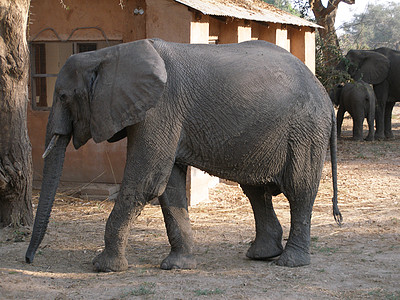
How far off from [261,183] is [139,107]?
54.5 inches

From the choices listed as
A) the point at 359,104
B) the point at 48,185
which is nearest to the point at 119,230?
the point at 48,185

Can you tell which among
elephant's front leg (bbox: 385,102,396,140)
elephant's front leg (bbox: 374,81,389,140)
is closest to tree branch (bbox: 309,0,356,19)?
elephant's front leg (bbox: 374,81,389,140)

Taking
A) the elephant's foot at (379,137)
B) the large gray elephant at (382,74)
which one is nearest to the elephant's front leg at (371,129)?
the elephant's foot at (379,137)

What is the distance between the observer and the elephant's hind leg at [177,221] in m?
5.73

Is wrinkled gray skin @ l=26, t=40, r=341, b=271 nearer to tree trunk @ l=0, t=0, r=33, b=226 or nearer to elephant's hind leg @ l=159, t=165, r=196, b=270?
elephant's hind leg @ l=159, t=165, r=196, b=270

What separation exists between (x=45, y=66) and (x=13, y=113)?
3220 mm

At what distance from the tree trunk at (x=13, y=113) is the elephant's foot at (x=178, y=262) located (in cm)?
200

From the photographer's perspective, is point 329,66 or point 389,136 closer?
point 329,66

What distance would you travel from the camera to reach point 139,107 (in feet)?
17.0

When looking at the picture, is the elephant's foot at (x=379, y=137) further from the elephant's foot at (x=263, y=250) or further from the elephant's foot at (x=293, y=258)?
the elephant's foot at (x=293, y=258)

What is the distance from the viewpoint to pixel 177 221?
576cm

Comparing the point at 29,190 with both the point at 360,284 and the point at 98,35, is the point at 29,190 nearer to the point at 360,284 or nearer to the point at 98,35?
the point at 98,35

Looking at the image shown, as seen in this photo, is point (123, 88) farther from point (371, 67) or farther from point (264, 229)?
point (371, 67)

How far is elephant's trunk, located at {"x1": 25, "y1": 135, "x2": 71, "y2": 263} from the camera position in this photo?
529 centimetres
